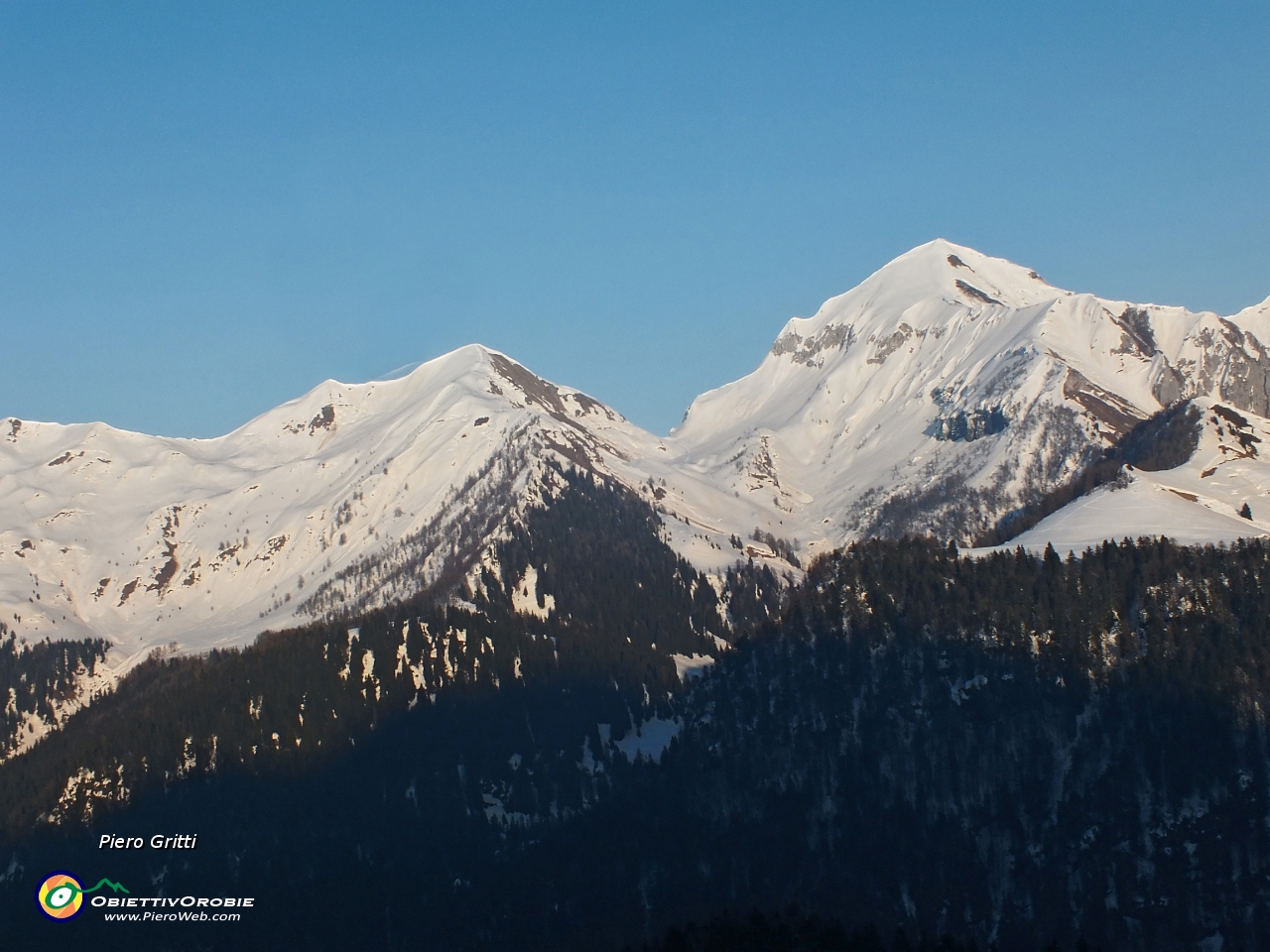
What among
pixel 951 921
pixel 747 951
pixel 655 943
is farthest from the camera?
pixel 951 921

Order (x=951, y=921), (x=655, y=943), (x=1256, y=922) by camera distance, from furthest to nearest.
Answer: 1. (x=951, y=921)
2. (x=1256, y=922)
3. (x=655, y=943)

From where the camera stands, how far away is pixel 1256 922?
182250 mm

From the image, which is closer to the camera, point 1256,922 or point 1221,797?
point 1256,922

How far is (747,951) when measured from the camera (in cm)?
15300

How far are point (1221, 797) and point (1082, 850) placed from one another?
15683 millimetres

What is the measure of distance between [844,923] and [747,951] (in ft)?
155

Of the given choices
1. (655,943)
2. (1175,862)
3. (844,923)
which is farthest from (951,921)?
(655,943)

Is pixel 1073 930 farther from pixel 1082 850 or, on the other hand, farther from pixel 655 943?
pixel 655 943

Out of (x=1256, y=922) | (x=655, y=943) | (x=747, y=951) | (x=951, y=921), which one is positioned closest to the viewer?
(x=747, y=951)

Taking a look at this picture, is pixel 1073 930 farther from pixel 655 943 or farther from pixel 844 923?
pixel 655 943

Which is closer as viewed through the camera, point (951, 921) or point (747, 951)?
point (747, 951)

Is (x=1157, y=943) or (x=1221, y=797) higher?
(x=1221, y=797)

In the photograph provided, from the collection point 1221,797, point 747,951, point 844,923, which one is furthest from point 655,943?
point 1221,797

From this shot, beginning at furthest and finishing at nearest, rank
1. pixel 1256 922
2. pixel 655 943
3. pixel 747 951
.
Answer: pixel 1256 922
pixel 655 943
pixel 747 951
